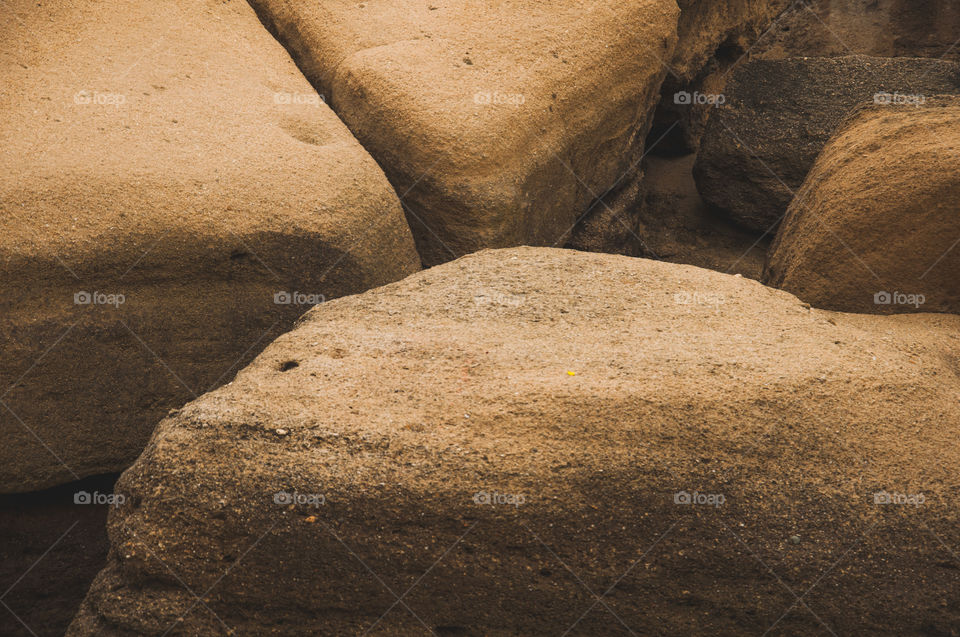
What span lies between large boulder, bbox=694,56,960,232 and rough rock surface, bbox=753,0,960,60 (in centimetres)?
185

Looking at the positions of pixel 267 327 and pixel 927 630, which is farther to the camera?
pixel 267 327

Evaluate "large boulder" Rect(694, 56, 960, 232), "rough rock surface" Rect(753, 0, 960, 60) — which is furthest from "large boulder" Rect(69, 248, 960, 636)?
"rough rock surface" Rect(753, 0, 960, 60)

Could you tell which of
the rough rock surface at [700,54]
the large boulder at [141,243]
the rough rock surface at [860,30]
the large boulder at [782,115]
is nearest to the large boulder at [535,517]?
the large boulder at [141,243]

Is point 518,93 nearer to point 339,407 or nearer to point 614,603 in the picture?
point 339,407

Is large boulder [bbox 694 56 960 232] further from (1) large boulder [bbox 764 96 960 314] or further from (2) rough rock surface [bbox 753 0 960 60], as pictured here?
(2) rough rock surface [bbox 753 0 960 60]

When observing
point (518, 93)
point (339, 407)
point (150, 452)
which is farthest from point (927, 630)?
point (518, 93)

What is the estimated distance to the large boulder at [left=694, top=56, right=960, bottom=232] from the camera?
4.21 metres

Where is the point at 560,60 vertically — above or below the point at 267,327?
above

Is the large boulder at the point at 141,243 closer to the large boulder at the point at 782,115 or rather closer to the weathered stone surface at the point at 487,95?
the weathered stone surface at the point at 487,95

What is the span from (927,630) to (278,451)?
144 centimetres

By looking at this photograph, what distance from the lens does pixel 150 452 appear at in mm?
2021

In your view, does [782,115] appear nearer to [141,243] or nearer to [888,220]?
[888,220]

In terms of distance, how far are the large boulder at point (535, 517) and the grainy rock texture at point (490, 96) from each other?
4.62ft

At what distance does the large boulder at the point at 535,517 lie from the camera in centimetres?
192
